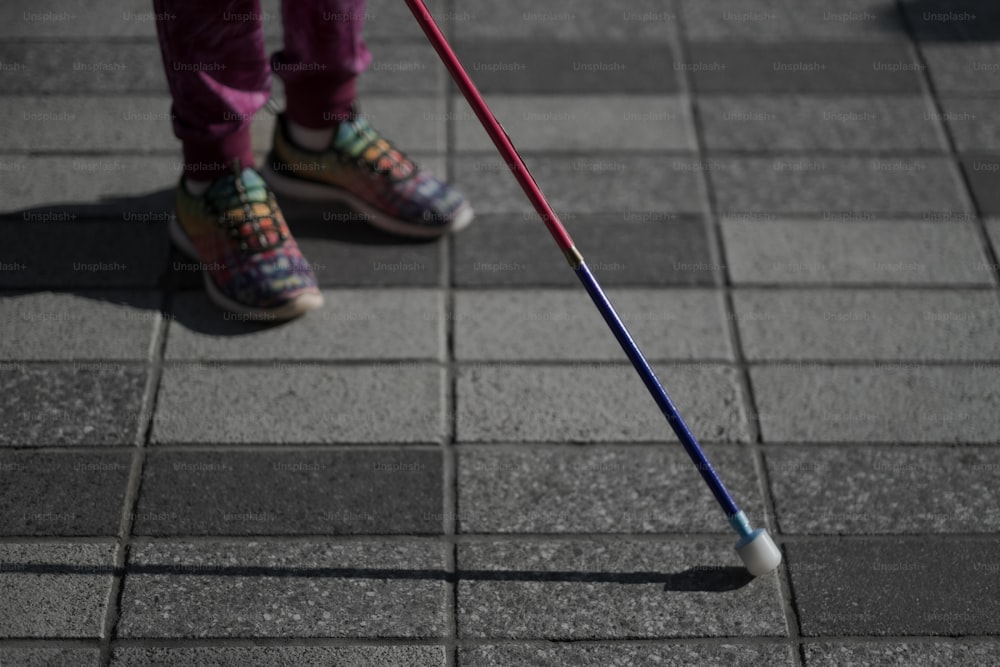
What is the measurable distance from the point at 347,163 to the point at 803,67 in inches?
65.2

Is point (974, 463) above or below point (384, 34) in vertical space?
below

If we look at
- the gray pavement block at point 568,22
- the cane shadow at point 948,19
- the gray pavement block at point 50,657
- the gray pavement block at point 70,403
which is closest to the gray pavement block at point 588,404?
the gray pavement block at point 70,403

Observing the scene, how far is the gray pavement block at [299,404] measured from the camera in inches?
109

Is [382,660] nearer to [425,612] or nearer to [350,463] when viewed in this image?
[425,612]

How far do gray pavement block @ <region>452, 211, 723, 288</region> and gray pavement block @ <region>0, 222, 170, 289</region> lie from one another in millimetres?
838

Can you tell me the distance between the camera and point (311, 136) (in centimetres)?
335

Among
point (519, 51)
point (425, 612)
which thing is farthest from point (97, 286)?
point (519, 51)

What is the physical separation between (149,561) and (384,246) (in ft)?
3.86

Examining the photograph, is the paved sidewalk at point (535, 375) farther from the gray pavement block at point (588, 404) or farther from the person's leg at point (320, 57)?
the person's leg at point (320, 57)

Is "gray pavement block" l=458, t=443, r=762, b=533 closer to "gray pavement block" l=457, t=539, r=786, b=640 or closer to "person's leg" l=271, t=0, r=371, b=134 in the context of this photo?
"gray pavement block" l=457, t=539, r=786, b=640

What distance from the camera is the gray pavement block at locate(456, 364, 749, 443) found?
110 inches

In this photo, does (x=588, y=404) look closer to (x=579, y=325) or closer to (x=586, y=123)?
(x=579, y=325)

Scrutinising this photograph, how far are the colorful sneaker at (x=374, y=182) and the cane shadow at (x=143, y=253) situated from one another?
54mm

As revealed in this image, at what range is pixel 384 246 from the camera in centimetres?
332
